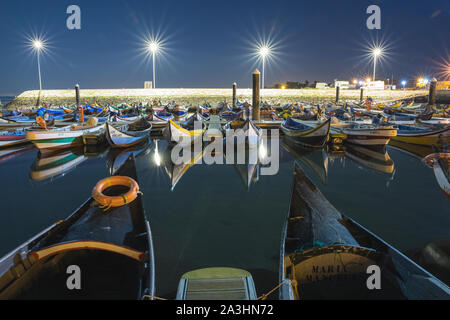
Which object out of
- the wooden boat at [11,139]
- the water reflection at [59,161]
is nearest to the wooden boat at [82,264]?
the water reflection at [59,161]

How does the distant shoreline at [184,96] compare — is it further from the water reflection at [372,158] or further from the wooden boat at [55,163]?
the wooden boat at [55,163]

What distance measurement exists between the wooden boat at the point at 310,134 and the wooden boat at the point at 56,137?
1461 cm

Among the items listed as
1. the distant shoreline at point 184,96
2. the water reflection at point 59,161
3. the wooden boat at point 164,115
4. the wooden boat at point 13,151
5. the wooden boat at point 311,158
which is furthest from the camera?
the distant shoreline at point 184,96

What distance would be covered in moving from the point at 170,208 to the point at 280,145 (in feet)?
42.1

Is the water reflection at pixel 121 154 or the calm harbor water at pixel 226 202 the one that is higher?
the water reflection at pixel 121 154

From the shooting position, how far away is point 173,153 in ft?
55.1

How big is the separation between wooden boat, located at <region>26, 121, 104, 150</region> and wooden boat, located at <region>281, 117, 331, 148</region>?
14.6m

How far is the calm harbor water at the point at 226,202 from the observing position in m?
5.92

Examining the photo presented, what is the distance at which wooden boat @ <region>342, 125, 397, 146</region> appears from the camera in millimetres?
15797

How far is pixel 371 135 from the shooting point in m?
16.2

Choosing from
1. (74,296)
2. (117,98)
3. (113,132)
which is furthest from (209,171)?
(117,98)

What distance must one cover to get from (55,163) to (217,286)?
47.1 ft

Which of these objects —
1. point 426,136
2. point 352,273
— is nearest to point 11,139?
point 352,273

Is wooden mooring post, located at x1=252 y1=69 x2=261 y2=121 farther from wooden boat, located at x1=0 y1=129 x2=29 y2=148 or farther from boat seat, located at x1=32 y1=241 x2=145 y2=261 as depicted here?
boat seat, located at x1=32 y1=241 x2=145 y2=261
